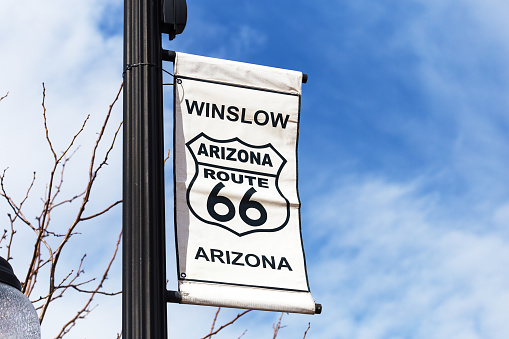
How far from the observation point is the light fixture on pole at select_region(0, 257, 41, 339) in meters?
2.03

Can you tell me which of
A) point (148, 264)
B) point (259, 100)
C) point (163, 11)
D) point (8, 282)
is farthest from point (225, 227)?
point (8, 282)

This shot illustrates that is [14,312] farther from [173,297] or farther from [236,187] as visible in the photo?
[236,187]

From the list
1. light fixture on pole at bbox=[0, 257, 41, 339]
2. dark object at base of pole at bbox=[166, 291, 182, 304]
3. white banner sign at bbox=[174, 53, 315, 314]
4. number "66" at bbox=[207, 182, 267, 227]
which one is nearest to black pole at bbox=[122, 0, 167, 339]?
dark object at base of pole at bbox=[166, 291, 182, 304]

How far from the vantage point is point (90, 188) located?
5.25m

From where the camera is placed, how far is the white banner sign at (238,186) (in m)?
3.21

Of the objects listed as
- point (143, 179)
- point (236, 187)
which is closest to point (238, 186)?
point (236, 187)

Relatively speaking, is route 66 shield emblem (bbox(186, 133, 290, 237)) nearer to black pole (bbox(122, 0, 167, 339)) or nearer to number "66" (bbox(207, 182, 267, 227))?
number "66" (bbox(207, 182, 267, 227))

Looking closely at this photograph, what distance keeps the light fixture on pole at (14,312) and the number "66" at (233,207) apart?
128 centimetres

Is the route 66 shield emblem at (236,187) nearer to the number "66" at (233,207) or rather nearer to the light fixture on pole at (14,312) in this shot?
the number "66" at (233,207)

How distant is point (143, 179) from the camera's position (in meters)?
3.04

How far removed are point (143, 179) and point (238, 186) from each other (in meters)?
0.55

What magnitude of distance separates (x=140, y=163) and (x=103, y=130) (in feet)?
7.40

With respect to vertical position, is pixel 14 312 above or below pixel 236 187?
below

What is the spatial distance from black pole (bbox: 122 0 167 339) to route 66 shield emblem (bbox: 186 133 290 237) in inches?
10.8
